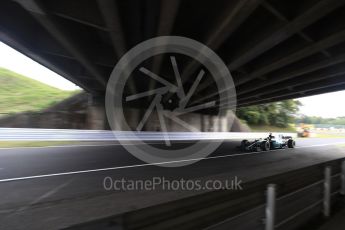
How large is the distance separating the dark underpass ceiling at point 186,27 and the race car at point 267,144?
6224 millimetres

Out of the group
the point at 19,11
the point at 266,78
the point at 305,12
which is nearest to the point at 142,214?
the point at 305,12

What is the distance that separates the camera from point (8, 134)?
16.7 meters

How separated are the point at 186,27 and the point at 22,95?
36.1 m

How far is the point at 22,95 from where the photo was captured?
38500mm

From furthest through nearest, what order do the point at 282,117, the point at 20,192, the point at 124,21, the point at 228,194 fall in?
the point at 282,117, the point at 124,21, the point at 20,192, the point at 228,194

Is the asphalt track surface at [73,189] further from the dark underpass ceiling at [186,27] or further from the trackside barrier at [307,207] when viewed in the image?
the dark underpass ceiling at [186,27]

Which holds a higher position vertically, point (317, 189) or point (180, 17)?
point (180, 17)

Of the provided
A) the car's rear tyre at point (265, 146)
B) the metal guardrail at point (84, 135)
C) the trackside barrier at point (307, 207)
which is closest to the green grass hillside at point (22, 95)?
the metal guardrail at point (84, 135)

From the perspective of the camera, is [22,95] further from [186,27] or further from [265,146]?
[186,27]

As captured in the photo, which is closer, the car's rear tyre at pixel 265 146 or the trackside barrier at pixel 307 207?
the trackside barrier at pixel 307 207

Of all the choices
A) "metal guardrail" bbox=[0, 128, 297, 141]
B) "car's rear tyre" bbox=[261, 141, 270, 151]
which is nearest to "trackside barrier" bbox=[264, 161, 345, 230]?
"car's rear tyre" bbox=[261, 141, 270, 151]

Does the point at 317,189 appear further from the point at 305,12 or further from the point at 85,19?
the point at 85,19

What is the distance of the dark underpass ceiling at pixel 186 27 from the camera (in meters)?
6.70

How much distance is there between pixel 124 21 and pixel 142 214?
6.99m
